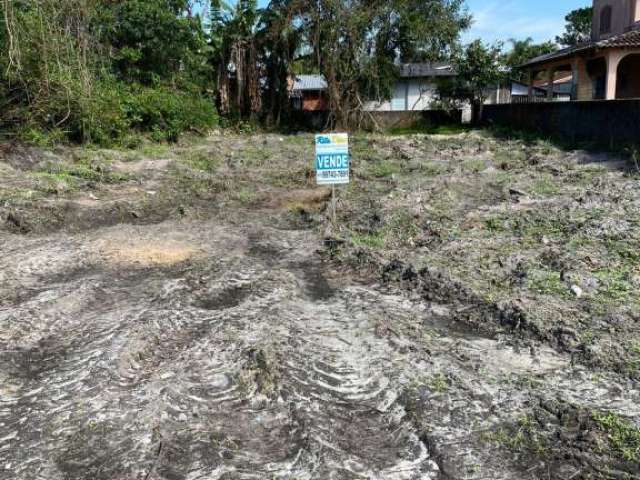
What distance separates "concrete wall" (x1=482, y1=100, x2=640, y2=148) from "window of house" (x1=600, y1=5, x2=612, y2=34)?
6695 millimetres

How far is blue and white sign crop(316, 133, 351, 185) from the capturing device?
Result: 8086 millimetres

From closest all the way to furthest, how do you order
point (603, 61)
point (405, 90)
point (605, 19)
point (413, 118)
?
point (603, 61)
point (605, 19)
point (413, 118)
point (405, 90)

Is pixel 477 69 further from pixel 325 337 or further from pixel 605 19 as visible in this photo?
pixel 325 337

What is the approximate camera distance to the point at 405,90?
31.3 m

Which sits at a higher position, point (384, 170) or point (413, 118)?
point (413, 118)

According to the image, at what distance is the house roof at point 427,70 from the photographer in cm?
2352

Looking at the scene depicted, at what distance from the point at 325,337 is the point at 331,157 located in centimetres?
397

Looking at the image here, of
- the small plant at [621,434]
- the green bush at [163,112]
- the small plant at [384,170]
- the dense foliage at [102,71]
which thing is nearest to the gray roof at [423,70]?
the dense foliage at [102,71]

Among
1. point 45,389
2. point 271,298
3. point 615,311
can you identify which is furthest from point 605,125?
point 45,389

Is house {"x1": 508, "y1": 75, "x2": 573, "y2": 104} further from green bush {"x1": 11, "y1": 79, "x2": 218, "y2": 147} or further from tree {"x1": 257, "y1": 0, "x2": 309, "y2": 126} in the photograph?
green bush {"x1": 11, "y1": 79, "x2": 218, "y2": 147}

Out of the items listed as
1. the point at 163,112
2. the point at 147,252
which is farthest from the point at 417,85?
the point at 147,252

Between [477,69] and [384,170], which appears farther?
[477,69]

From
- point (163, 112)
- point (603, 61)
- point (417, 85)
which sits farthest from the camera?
point (417, 85)

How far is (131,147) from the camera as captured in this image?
16250 millimetres
